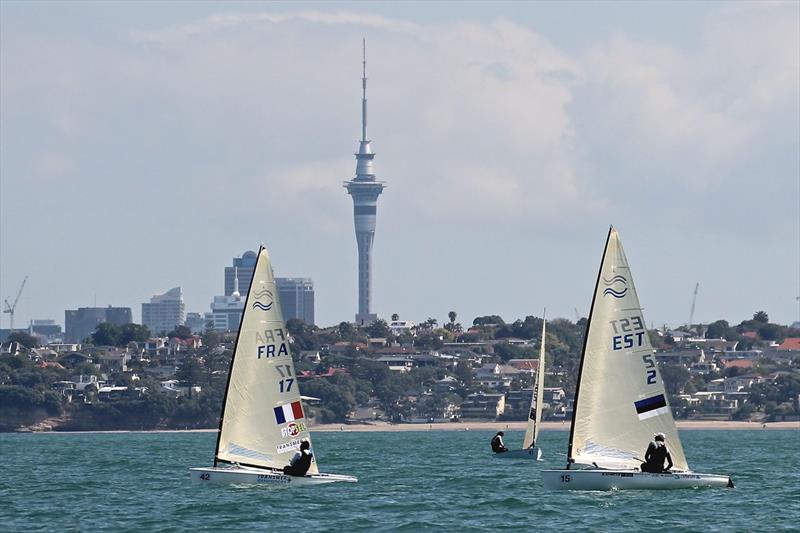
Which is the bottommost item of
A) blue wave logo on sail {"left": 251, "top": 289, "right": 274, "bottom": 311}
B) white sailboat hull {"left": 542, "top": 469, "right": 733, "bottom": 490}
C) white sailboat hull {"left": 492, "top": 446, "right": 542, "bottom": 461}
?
white sailboat hull {"left": 542, "top": 469, "right": 733, "bottom": 490}

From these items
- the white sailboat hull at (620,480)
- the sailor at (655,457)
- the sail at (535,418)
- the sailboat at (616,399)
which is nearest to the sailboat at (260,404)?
the white sailboat hull at (620,480)

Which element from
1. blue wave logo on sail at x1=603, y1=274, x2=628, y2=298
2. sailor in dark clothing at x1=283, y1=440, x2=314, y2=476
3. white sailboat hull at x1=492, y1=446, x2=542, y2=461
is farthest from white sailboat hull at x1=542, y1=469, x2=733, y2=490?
white sailboat hull at x1=492, y1=446, x2=542, y2=461

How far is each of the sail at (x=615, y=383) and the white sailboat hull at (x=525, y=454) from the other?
1587 inches

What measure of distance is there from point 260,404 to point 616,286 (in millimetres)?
12748

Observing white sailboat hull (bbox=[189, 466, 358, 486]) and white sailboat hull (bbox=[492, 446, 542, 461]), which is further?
white sailboat hull (bbox=[492, 446, 542, 461])

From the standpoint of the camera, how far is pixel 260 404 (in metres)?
64.6

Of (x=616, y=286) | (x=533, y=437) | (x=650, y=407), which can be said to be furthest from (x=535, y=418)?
(x=616, y=286)

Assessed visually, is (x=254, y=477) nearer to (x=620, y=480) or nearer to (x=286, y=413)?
(x=286, y=413)

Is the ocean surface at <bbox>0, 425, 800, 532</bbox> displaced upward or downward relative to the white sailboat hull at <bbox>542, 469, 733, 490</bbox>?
downward

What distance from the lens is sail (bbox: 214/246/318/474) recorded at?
6444 cm

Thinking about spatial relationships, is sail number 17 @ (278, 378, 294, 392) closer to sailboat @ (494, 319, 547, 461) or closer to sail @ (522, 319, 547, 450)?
sail @ (522, 319, 547, 450)

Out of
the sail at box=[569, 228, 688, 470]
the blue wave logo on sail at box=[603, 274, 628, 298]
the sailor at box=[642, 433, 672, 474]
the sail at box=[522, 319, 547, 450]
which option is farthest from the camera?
the sail at box=[522, 319, 547, 450]

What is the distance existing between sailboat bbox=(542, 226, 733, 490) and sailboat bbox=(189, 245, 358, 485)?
9570mm

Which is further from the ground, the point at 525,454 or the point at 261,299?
the point at 261,299
